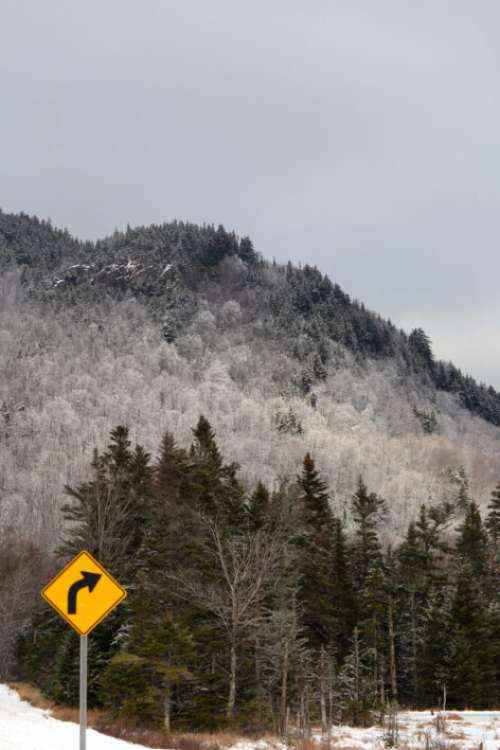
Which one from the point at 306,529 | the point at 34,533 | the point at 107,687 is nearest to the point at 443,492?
the point at 34,533

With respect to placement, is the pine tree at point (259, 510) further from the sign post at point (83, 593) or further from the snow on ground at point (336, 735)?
the sign post at point (83, 593)

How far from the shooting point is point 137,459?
152 ft

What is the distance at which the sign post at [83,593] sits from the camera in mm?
10344

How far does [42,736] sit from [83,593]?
9.77m

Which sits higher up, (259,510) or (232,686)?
(259,510)

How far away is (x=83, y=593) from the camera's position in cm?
1052

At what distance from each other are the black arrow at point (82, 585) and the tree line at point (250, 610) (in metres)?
18.9

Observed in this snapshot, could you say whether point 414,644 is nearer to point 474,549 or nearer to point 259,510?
point 474,549

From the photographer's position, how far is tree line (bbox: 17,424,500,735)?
3033cm

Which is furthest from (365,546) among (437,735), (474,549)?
(437,735)

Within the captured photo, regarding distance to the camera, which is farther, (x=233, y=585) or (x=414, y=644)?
(x=414, y=644)

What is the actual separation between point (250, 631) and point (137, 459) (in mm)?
17053

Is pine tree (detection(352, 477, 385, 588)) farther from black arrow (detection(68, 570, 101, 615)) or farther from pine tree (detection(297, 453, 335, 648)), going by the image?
black arrow (detection(68, 570, 101, 615))

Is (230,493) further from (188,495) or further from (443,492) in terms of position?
(443,492)
